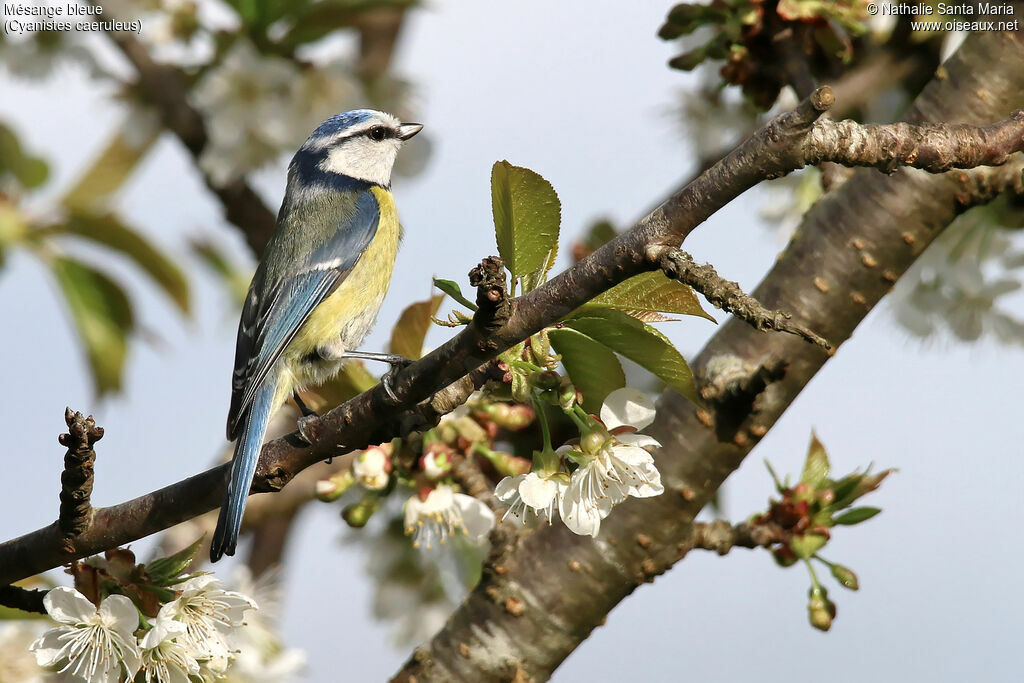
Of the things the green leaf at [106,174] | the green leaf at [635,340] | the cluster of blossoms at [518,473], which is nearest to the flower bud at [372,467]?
the cluster of blossoms at [518,473]

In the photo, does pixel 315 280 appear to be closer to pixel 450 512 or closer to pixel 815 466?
pixel 450 512

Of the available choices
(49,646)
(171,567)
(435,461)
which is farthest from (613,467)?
(49,646)

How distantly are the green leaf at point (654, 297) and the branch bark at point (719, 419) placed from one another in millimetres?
739

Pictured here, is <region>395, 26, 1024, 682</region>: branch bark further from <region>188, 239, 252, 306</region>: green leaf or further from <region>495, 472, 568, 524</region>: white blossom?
<region>188, 239, 252, 306</region>: green leaf

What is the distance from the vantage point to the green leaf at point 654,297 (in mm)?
1500

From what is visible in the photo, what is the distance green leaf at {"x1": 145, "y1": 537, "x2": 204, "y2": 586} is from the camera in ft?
6.04

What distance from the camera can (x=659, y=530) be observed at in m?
2.27

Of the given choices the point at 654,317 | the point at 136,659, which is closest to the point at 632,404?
the point at 654,317

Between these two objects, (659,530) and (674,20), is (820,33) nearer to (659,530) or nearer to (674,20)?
(674,20)

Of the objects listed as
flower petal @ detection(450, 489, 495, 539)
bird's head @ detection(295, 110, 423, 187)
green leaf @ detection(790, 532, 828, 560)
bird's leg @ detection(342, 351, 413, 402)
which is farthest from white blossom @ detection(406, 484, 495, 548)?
bird's head @ detection(295, 110, 423, 187)

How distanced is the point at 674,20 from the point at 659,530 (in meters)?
1.25

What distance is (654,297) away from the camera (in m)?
1.51

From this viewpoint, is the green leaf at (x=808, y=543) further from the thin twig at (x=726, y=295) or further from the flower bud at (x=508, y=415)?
the thin twig at (x=726, y=295)

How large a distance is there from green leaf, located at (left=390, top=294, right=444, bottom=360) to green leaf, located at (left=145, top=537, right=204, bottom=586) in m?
0.54
